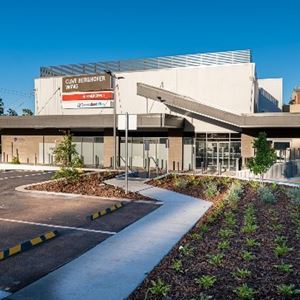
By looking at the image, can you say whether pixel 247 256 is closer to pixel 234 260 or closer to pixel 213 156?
pixel 234 260

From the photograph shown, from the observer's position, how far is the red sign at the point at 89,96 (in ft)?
107

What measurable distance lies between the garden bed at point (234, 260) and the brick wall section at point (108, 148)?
68.4ft

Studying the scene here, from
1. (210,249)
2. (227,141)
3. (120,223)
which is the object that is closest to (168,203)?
(120,223)

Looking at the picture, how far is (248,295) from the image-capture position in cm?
529

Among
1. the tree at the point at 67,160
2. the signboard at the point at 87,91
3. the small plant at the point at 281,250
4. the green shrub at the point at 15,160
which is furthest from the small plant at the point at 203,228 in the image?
the green shrub at the point at 15,160

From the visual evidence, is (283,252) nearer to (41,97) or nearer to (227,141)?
(227,141)

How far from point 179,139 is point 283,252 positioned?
73.7ft

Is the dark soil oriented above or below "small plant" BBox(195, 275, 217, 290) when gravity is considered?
above

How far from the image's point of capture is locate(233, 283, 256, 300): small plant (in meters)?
5.29

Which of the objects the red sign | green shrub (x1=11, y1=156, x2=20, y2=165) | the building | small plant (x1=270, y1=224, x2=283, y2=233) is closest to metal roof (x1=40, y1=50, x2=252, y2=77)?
A: the building

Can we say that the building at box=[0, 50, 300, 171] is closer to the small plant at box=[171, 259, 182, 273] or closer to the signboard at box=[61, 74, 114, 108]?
the signboard at box=[61, 74, 114, 108]

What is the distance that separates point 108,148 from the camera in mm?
31984

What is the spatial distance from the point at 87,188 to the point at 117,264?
10.1 meters

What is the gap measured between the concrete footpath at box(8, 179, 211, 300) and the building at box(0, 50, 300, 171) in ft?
50.1
